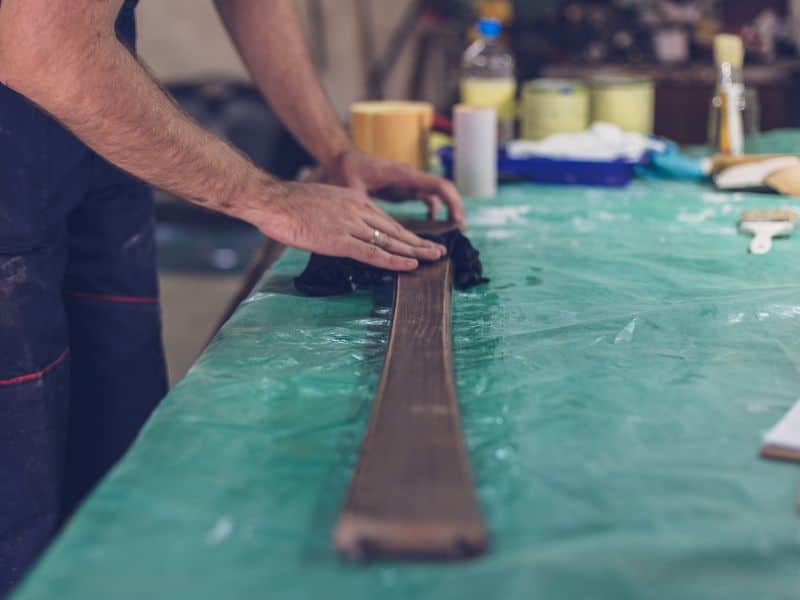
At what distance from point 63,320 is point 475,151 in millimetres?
831

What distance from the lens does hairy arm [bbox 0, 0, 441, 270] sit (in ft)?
3.12

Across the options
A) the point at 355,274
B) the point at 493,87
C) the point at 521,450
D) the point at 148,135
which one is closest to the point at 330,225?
the point at 355,274

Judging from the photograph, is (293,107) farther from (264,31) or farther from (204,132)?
(204,132)

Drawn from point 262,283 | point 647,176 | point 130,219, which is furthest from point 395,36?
point 262,283

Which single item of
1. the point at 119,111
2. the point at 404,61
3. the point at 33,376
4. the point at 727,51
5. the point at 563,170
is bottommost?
the point at 33,376

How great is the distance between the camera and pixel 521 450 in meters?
0.74

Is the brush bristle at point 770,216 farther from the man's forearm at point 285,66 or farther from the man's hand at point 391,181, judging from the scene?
the man's forearm at point 285,66

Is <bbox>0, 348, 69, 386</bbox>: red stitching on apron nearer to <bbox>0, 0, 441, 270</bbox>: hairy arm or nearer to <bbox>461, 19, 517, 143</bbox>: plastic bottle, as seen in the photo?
<bbox>0, 0, 441, 270</bbox>: hairy arm

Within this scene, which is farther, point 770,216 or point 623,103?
point 623,103

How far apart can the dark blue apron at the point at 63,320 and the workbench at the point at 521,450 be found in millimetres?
311

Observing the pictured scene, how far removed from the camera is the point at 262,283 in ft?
4.05

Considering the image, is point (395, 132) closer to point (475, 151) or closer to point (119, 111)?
point (475, 151)

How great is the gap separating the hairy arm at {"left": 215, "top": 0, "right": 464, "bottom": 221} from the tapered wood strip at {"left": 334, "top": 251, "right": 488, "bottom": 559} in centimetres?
72

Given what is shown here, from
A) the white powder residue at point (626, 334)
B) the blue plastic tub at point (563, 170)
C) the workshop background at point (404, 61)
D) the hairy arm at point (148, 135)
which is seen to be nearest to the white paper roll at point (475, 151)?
the blue plastic tub at point (563, 170)
